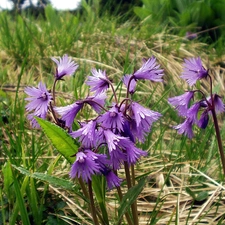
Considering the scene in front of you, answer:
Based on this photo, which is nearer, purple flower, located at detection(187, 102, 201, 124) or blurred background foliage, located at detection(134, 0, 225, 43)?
purple flower, located at detection(187, 102, 201, 124)

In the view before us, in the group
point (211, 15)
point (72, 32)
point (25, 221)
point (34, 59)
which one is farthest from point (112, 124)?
point (211, 15)

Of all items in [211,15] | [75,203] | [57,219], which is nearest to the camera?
[57,219]

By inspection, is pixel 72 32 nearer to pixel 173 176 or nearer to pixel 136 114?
pixel 173 176

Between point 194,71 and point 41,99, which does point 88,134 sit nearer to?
point 41,99

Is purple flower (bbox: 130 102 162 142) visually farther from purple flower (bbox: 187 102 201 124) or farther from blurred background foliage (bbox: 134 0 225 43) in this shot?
blurred background foliage (bbox: 134 0 225 43)

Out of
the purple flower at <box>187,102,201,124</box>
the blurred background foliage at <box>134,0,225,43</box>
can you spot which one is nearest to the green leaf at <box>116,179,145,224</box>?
the purple flower at <box>187,102,201,124</box>

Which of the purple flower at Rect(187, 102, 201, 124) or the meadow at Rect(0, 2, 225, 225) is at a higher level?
the purple flower at Rect(187, 102, 201, 124)

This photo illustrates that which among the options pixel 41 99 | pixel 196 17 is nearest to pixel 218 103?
pixel 41 99
